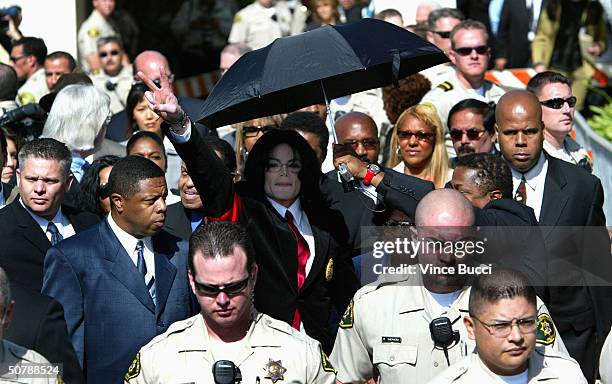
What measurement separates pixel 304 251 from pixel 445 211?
1.08m

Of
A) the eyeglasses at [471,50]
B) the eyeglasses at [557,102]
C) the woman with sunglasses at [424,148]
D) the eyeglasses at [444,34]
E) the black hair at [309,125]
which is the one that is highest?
the eyeglasses at [444,34]

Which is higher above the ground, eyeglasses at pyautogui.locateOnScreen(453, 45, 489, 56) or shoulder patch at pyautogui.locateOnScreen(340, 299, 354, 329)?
eyeglasses at pyautogui.locateOnScreen(453, 45, 489, 56)

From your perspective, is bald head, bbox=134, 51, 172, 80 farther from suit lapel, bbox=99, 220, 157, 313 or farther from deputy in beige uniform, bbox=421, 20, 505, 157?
suit lapel, bbox=99, 220, 157, 313

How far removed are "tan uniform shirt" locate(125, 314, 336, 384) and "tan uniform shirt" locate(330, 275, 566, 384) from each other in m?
0.47

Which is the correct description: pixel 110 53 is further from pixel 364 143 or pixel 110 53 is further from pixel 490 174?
pixel 490 174

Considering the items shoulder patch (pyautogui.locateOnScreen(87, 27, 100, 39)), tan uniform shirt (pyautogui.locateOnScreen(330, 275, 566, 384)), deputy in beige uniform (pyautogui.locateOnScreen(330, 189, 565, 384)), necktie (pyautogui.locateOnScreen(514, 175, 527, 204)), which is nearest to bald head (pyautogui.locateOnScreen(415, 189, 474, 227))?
deputy in beige uniform (pyautogui.locateOnScreen(330, 189, 565, 384))

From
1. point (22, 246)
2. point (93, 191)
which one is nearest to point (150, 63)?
point (93, 191)

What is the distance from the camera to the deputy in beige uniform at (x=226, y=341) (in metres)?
6.07

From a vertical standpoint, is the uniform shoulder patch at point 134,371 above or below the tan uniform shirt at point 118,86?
below

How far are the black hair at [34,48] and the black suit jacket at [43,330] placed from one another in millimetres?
7004

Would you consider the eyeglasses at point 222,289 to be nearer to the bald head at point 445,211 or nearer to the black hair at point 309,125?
the bald head at point 445,211

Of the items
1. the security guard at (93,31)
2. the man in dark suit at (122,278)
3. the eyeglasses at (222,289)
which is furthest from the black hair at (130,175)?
the security guard at (93,31)

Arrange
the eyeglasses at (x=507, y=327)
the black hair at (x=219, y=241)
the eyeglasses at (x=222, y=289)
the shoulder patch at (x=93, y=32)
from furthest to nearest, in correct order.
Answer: the shoulder patch at (x=93, y=32) < the black hair at (x=219, y=241) < the eyeglasses at (x=222, y=289) < the eyeglasses at (x=507, y=327)

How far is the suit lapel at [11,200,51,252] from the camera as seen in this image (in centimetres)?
765
